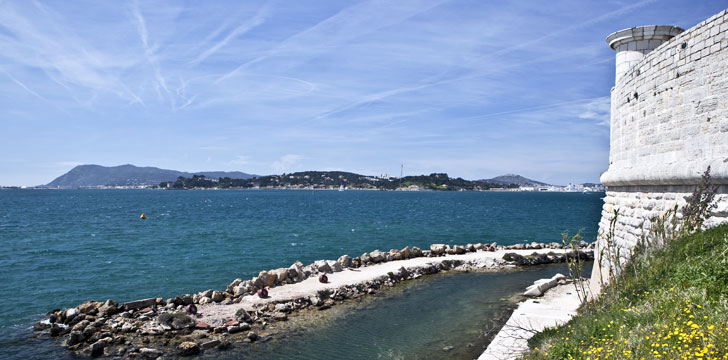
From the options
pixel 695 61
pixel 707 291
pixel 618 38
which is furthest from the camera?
pixel 618 38

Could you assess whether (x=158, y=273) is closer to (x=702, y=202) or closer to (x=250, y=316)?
(x=250, y=316)

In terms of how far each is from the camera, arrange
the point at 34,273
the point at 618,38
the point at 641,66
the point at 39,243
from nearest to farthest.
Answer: the point at 641,66
the point at 618,38
the point at 34,273
the point at 39,243

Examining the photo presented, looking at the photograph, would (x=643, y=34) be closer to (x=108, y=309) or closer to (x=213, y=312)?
(x=213, y=312)

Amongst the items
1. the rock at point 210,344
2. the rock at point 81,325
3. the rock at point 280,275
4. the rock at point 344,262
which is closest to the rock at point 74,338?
the rock at point 81,325

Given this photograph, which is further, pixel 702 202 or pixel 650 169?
pixel 650 169

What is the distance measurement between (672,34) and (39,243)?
3988 cm

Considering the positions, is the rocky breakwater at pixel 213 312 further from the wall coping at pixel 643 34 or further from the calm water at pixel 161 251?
the wall coping at pixel 643 34

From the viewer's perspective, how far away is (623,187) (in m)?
12.0

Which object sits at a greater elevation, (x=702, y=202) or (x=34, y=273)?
(x=702, y=202)

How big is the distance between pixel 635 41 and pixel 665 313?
31.3 feet

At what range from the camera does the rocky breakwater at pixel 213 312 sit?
39.3 ft

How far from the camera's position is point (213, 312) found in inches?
571

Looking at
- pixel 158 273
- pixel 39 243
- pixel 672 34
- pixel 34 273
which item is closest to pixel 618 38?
pixel 672 34

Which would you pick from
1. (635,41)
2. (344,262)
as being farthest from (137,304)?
(635,41)
